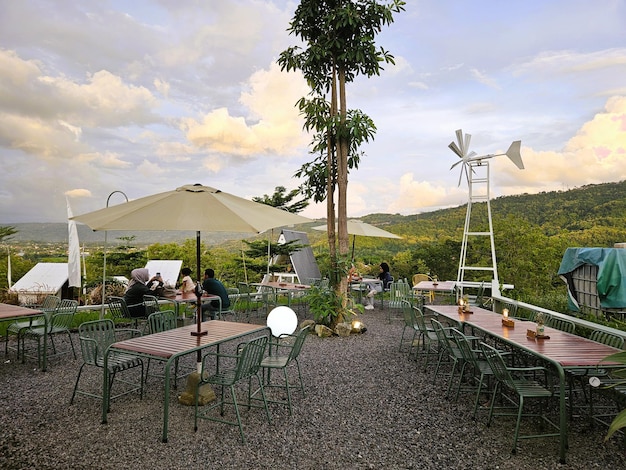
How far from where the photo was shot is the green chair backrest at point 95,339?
A: 381 cm

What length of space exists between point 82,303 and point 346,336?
712 cm

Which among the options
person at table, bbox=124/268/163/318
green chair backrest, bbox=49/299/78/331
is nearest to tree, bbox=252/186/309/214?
person at table, bbox=124/268/163/318

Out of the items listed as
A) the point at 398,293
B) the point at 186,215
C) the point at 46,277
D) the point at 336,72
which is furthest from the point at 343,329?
the point at 46,277

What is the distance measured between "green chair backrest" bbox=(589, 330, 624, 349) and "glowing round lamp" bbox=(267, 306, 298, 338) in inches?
143

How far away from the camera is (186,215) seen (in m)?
3.52

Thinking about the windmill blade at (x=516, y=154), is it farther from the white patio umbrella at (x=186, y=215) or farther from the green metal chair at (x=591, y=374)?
the white patio umbrella at (x=186, y=215)

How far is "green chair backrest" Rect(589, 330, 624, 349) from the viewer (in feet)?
12.5

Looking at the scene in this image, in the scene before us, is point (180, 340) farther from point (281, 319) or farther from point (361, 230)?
point (361, 230)

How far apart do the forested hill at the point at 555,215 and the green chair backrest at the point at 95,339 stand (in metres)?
13.1

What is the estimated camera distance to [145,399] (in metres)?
4.11

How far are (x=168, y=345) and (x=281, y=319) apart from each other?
2.28 meters

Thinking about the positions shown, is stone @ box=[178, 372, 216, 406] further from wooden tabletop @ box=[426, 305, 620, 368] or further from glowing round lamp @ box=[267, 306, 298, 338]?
wooden tabletop @ box=[426, 305, 620, 368]

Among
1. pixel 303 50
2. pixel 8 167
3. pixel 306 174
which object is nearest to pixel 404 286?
pixel 306 174

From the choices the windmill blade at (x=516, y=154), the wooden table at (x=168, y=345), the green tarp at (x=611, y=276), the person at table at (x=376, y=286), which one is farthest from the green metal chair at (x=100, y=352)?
the windmill blade at (x=516, y=154)
